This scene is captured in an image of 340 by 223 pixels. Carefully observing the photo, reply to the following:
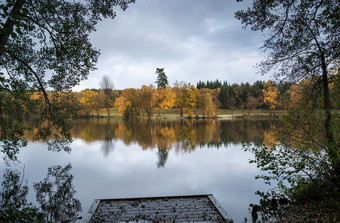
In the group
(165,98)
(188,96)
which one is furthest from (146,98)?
(188,96)

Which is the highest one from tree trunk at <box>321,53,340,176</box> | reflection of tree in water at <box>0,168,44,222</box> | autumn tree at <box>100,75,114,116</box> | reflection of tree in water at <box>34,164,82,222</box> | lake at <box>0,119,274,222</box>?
autumn tree at <box>100,75,114,116</box>

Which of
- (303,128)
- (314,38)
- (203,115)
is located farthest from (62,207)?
(203,115)

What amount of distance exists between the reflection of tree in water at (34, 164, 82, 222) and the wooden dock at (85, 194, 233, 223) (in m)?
1.01

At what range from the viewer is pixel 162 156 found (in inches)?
589

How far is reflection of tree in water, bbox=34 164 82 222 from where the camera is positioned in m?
6.66

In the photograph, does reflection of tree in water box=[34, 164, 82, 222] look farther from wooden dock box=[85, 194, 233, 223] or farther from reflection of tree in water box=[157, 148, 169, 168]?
reflection of tree in water box=[157, 148, 169, 168]

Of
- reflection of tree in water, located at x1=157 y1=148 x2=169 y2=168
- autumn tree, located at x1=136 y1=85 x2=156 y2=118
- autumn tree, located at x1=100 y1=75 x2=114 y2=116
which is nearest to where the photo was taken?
reflection of tree in water, located at x1=157 y1=148 x2=169 y2=168

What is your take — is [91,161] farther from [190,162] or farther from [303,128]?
[303,128]

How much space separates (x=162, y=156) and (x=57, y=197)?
8.03 meters

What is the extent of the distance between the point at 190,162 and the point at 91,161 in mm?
6394

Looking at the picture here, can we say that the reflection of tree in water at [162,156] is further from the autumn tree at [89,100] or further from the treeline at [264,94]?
the autumn tree at [89,100]

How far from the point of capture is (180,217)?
19.1ft

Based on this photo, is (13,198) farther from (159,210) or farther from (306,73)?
(306,73)

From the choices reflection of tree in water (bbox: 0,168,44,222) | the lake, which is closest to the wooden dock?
the lake
